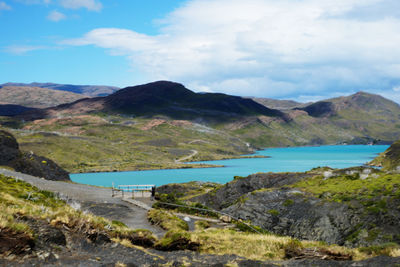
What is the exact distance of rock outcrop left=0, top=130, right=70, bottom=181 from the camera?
5756 cm

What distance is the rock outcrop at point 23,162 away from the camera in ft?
189

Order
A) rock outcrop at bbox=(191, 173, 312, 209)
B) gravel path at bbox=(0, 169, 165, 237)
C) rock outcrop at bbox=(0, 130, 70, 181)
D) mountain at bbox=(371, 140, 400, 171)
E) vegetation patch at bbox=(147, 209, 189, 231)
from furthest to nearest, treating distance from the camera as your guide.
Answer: mountain at bbox=(371, 140, 400, 171)
rock outcrop at bbox=(0, 130, 70, 181)
rock outcrop at bbox=(191, 173, 312, 209)
gravel path at bbox=(0, 169, 165, 237)
vegetation patch at bbox=(147, 209, 189, 231)

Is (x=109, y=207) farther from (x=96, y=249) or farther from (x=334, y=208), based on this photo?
(x=96, y=249)

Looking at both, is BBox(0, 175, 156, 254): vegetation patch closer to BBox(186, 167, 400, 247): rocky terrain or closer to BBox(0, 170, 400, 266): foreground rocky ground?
BBox(0, 170, 400, 266): foreground rocky ground

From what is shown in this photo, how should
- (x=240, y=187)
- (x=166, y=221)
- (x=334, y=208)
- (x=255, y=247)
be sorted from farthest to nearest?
(x=240, y=187), (x=334, y=208), (x=166, y=221), (x=255, y=247)

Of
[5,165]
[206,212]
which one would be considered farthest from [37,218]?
[5,165]

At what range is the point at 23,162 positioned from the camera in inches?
2320

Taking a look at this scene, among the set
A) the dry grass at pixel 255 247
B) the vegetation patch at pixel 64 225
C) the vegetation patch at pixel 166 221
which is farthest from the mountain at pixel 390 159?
the vegetation patch at pixel 64 225

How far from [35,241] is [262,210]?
26769 mm

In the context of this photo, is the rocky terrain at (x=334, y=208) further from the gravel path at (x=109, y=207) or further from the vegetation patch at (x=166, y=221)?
the gravel path at (x=109, y=207)

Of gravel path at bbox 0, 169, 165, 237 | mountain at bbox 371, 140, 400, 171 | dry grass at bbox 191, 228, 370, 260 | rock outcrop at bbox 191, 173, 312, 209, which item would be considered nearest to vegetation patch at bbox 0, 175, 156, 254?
dry grass at bbox 191, 228, 370, 260

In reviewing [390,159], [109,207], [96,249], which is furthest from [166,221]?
[390,159]

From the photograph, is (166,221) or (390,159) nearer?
(166,221)

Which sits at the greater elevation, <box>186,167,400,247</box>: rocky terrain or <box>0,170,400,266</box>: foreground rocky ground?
<box>0,170,400,266</box>: foreground rocky ground
